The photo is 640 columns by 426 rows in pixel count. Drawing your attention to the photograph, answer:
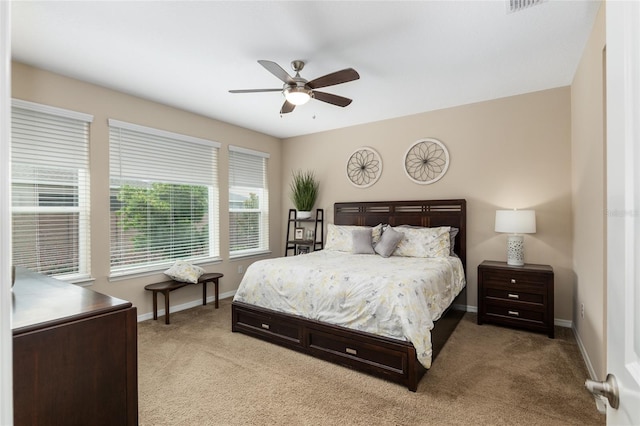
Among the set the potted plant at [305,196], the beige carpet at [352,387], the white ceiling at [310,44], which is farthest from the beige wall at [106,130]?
the potted plant at [305,196]

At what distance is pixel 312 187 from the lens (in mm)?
5352

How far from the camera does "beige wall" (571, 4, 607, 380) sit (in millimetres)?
2213

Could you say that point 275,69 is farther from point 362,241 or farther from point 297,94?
point 362,241

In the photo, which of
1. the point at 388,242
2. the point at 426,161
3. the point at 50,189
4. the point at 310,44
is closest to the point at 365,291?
the point at 388,242

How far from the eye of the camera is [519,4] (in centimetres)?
215

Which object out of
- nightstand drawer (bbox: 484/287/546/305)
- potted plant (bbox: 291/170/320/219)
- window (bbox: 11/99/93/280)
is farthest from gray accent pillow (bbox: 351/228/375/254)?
window (bbox: 11/99/93/280)

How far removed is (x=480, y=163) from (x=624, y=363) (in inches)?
150

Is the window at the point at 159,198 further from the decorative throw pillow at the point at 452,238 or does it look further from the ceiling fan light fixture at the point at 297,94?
the decorative throw pillow at the point at 452,238

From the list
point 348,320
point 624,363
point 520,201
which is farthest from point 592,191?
point 624,363

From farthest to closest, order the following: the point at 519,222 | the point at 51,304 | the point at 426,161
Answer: the point at 426,161 → the point at 519,222 → the point at 51,304

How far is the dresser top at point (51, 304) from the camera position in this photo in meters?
1.19

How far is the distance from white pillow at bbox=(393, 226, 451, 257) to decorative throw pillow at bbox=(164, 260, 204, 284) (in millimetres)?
2486

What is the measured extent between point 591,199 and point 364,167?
2.93m

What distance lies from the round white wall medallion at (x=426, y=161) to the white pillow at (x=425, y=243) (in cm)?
78
